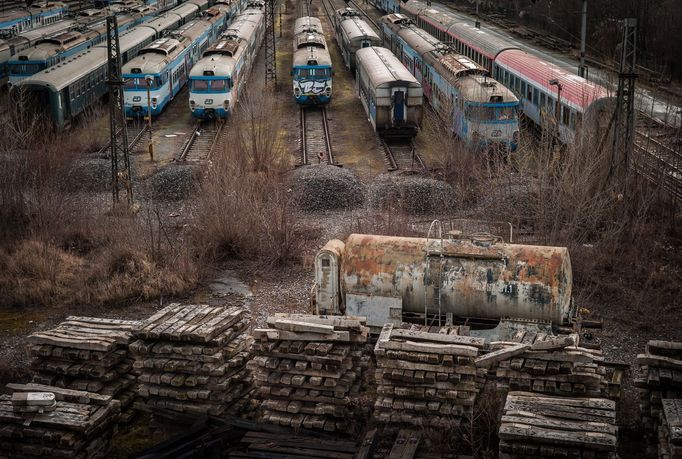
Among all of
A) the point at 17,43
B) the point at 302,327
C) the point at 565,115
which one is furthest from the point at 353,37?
the point at 302,327

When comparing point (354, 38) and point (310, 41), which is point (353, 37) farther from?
point (310, 41)

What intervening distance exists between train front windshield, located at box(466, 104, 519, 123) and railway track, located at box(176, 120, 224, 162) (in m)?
7.94

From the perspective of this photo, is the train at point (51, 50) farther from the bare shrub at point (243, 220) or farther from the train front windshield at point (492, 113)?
the train front windshield at point (492, 113)

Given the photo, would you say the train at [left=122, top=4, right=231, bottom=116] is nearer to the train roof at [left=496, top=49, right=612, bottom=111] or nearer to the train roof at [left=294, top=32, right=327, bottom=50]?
the train roof at [left=294, top=32, right=327, bottom=50]

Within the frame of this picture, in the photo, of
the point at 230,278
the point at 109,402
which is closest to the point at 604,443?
the point at 109,402

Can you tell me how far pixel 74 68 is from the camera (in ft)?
→ 102

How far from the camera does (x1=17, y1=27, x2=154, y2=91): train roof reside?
28.6 meters

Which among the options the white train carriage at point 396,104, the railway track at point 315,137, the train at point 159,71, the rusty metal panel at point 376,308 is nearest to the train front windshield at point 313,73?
the railway track at point 315,137

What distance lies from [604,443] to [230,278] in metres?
10.3

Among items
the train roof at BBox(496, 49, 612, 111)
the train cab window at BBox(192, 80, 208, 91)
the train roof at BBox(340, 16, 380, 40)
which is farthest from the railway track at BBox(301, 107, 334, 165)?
the train roof at BBox(496, 49, 612, 111)

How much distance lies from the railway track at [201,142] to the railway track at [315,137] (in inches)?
117

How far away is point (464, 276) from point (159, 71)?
2139cm

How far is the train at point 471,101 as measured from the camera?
25.0 meters

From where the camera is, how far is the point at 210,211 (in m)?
19.4
